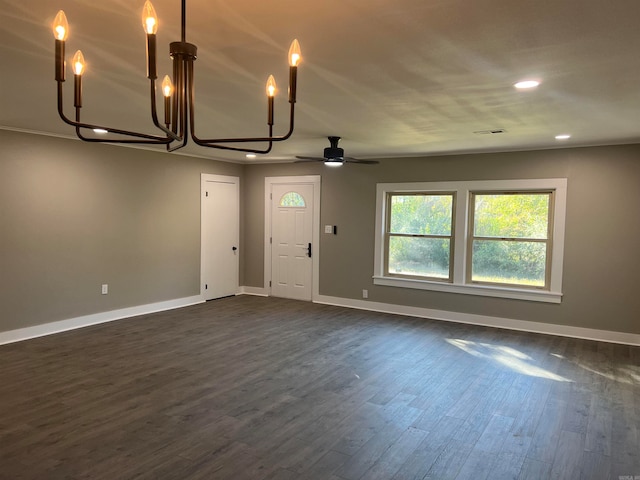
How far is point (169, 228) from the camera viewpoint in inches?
267

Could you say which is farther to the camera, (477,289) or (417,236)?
(417,236)

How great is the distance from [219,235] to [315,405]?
4.70 m

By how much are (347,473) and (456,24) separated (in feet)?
8.18

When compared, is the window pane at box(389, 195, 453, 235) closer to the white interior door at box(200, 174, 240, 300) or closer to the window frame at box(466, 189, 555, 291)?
the window frame at box(466, 189, 555, 291)

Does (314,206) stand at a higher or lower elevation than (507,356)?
higher

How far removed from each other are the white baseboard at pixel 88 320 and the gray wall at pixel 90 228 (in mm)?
71

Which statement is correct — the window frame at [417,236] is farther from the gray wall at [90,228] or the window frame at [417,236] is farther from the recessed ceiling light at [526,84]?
the recessed ceiling light at [526,84]

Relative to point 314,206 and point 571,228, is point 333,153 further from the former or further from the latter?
point 571,228

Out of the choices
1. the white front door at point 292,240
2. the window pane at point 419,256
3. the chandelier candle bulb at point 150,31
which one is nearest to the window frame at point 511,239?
the window pane at point 419,256

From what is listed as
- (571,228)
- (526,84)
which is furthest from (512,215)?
(526,84)

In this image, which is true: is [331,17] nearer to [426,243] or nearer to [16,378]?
[16,378]

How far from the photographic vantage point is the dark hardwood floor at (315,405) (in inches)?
106

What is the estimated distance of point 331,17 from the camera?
198 centimetres

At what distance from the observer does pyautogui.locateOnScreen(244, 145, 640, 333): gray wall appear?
5.29 meters
